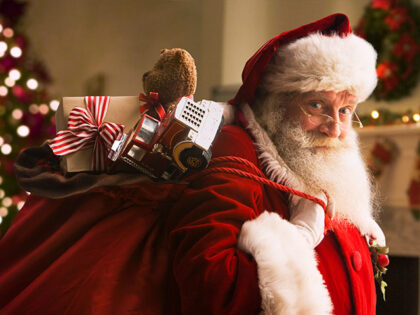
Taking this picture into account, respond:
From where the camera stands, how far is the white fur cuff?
0.71 metres

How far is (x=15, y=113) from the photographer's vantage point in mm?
2535

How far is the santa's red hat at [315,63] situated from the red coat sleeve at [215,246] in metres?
0.20

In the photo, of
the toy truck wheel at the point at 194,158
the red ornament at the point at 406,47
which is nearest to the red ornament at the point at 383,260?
the toy truck wheel at the point at 194,158

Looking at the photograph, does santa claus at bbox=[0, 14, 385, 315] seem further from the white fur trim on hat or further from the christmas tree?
the christmas tree

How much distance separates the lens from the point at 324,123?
90 cm

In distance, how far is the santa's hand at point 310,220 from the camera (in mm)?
821

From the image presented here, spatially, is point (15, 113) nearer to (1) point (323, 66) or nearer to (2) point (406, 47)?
(1) point (323, 66)

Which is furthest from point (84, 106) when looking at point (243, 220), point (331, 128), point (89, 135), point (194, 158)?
point (331, 128)

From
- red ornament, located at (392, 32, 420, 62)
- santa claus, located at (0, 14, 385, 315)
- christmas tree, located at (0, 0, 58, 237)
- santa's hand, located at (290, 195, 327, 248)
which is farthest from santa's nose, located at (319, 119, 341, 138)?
christmas tree, located at (0, 0, 58, 237)

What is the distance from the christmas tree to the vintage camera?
1885 mm

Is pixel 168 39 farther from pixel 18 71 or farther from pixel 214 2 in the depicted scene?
pixel 18 71

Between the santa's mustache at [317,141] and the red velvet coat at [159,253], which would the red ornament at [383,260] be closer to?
the red velvet coat at [159,253]

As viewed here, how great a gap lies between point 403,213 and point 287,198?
1.90 m

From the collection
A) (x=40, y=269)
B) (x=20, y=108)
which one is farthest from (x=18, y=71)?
(x=40, y=269)
